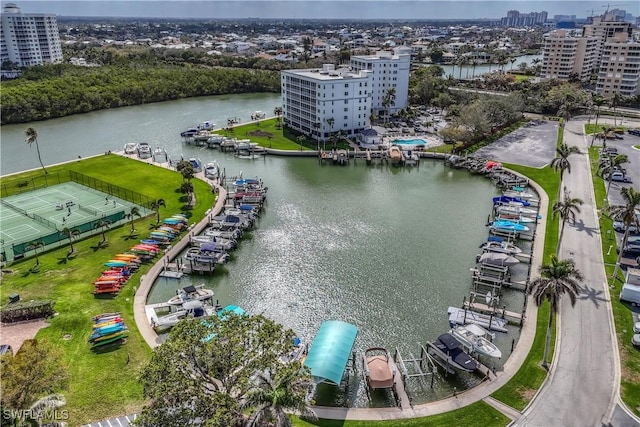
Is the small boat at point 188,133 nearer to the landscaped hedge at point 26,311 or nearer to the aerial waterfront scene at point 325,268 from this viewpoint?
the aerial waterfront scene at point 325,268

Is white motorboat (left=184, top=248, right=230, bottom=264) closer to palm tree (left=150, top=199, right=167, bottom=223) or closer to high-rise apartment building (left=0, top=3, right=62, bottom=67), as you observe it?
palm tree (left=150, top=199, right=167, bottom=223)

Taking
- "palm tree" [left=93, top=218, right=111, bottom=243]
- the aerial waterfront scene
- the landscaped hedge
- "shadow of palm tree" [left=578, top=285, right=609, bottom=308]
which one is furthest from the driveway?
the landscaped hedge

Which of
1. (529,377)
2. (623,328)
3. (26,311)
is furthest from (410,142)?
(26,311)

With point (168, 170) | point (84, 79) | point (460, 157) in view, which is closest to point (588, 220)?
point (460, 157)

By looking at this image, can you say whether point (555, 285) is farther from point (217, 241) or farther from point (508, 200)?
point (217, 241)

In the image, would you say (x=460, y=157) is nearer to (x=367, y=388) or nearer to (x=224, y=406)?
(x=367, y=388)

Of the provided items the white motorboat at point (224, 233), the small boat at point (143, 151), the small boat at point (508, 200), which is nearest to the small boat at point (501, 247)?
the small boat at point (508, 200)
